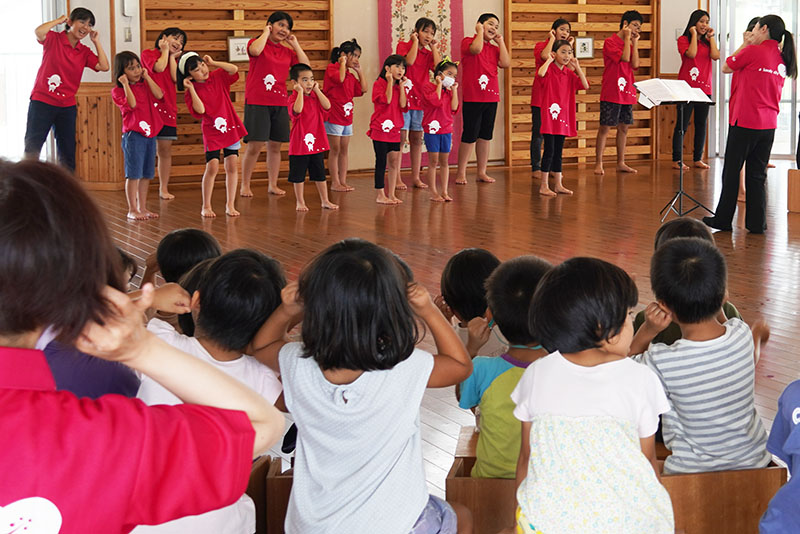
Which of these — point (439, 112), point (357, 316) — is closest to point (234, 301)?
point (357, 316)

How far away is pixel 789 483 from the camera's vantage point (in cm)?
139

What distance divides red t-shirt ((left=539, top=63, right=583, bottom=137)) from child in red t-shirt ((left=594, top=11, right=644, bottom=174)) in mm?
1328

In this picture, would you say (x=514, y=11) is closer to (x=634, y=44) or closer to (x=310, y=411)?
(x=634, y=44)

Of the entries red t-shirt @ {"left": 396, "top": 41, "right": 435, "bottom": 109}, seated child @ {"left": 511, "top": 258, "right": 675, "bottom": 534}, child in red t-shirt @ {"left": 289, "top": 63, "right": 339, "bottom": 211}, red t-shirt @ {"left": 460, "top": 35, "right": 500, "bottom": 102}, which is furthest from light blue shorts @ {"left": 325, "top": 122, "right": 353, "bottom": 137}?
seated child @ {"left": 511, "top": 258, "right": 675, "bottom": 534}

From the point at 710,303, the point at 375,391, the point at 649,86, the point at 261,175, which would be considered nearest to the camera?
the point at 375,391

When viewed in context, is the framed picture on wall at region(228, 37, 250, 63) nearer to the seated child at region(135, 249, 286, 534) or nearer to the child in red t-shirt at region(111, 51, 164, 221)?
the child in red t-shirt at region(111, 51, 164, 221)

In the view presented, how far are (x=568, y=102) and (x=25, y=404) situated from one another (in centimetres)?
801

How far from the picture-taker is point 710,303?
6.74ft

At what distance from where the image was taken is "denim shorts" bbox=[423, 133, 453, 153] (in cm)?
794

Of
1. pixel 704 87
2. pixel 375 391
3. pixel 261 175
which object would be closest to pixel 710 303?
pixel 375 391

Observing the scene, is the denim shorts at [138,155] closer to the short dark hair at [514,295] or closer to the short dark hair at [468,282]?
the short dark hair at [468,282]

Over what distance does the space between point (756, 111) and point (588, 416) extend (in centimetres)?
497

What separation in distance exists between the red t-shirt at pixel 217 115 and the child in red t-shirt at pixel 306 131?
467 mm

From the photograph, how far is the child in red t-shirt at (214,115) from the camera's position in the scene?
6.97 m
